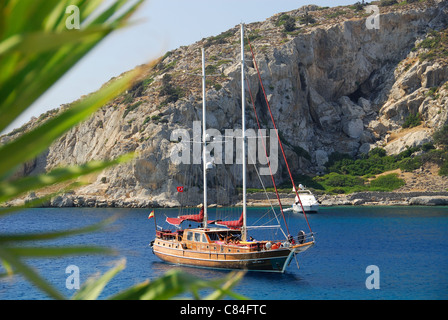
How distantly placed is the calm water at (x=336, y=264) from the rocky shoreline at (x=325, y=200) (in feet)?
48.5

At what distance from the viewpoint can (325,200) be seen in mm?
75938

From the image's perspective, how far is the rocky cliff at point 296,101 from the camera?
72.5 metres

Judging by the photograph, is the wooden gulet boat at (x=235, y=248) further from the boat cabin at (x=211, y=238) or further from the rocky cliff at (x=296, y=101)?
the rocky cliff at (x=296, y=101)

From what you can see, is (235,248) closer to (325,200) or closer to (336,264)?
(336,264)

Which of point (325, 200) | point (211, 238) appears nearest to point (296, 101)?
point (325, 200)

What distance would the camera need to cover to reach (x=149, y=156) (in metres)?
67.5

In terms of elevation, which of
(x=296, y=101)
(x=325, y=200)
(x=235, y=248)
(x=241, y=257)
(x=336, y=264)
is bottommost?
(x=336, y=264)

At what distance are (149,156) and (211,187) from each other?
10.4 meters

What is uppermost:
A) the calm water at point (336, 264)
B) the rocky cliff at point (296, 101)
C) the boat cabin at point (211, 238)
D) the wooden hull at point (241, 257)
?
the rocky cliff at point (296, 101)

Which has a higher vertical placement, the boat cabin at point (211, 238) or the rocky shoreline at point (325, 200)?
the boat cabin at point (211, 238)

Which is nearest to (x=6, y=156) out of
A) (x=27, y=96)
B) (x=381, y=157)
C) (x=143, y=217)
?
(x=27, y=96)

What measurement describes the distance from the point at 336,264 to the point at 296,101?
192 feet

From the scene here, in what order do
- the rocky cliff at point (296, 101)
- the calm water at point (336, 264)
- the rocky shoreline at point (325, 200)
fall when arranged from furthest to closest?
the rocky cliff at point (296, 101) < the rocky shoreline at point (325, 200) < the calm water at point (336, 264)

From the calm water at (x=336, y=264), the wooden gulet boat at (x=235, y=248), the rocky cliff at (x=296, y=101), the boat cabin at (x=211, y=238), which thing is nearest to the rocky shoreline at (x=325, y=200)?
the rocky cliff at (x=296, y=101)
